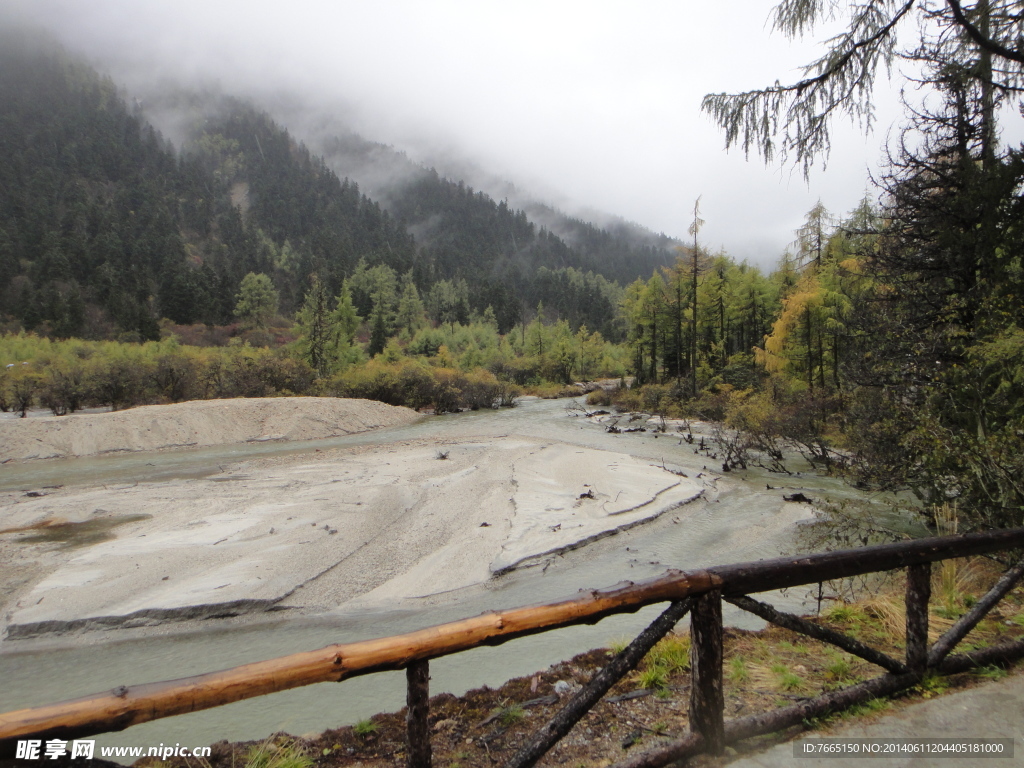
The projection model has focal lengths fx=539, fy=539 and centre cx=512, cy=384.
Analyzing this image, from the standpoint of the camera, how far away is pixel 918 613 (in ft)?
11.9

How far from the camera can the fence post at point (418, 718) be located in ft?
8.47

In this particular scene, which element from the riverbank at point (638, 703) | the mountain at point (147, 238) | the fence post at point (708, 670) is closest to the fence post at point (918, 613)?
the riverbank at point (638, 703)

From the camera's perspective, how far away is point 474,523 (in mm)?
10984

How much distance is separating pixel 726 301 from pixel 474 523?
38.5 metres

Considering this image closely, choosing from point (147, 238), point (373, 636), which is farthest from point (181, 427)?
point (147, 238)

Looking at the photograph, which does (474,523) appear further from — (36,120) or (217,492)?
(36,120)

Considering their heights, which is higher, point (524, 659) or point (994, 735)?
point (994, 735)

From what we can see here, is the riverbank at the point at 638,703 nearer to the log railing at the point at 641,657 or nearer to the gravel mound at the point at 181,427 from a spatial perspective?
the log railing at the point at 641,657

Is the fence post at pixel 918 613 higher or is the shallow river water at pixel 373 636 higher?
the fence post at pixel 918 613

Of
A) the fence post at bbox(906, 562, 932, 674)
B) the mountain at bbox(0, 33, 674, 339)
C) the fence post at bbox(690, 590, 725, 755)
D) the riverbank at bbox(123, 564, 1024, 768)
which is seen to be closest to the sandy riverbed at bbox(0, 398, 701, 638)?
the riverbank at bbox(123, 564, 1024, 768)

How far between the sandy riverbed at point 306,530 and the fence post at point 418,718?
213 inches

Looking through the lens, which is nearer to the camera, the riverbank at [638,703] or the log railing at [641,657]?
the log railing at [641,657]

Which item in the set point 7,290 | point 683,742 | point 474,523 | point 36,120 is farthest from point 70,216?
point 683,742

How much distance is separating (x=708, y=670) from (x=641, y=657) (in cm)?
51
